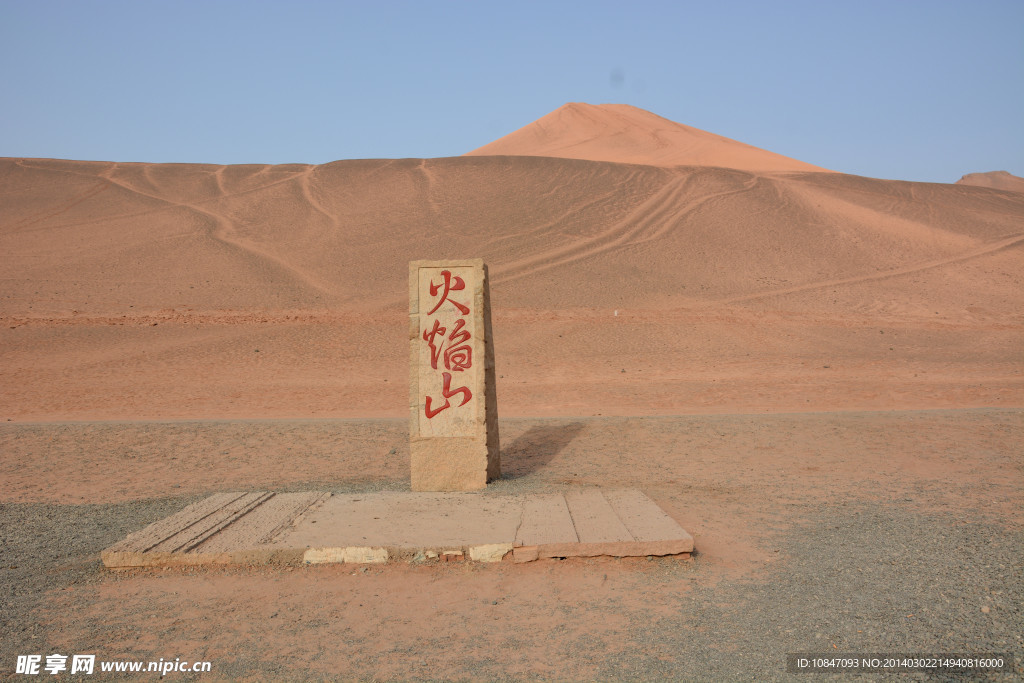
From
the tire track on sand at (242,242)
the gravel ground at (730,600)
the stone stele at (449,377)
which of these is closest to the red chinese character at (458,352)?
the stone stele at (449,377)

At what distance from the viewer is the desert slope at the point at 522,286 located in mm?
14805

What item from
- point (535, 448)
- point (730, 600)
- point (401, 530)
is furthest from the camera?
point (535, 448)

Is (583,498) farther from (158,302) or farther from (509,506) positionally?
(158,302)

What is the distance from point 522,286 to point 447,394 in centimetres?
1525

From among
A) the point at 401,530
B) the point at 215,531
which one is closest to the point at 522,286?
the point at 401,530

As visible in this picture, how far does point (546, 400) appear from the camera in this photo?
13.7 m

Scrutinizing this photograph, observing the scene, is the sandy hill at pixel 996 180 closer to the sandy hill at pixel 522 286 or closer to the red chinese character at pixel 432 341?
the sandy hill at pixel 522 286

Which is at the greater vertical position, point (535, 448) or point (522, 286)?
point (522, 286)

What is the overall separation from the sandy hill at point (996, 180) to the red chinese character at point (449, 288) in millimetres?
82194

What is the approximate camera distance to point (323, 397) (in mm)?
14281

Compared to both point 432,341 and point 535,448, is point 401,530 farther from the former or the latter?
point 535,448

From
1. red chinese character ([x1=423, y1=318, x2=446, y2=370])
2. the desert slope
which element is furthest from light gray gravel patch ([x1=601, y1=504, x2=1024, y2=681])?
the desert slope

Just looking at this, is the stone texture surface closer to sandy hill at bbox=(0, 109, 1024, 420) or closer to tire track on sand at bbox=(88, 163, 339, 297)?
sandy hill at bbox=(0, 109, 1024, 420)

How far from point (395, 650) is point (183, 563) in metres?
2.04
